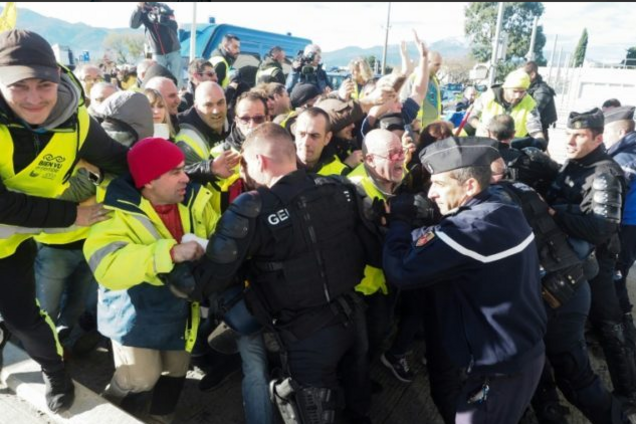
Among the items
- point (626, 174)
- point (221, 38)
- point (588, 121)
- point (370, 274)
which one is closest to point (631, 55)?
point (221, 38)

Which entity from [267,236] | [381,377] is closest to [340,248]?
[267,236]

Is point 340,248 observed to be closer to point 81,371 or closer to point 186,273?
point 186,273

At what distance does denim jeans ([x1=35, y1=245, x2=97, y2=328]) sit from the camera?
9.27 feet

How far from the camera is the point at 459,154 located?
2055 mm

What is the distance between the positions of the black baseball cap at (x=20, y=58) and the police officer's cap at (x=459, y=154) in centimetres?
185

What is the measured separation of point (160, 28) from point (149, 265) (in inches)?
230

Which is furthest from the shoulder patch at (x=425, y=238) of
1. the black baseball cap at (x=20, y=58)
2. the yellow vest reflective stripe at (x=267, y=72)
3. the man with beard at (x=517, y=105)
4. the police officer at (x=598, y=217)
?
the yellow vest reflective stripe at (x=267, y=72)

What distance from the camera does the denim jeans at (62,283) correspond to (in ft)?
9.27

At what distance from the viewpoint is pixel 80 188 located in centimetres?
251

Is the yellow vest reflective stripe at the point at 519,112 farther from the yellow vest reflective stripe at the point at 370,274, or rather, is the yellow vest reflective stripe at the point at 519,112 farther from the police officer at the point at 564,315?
the yellow vest reflective stripe at the point at 370,274

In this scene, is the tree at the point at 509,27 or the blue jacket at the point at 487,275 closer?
the blue jacket at the point at 487,275

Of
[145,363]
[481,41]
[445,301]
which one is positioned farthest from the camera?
[481,41]

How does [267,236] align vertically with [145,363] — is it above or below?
above

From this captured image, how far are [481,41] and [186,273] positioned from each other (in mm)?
43363
